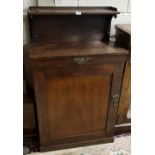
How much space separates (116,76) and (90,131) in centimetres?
51

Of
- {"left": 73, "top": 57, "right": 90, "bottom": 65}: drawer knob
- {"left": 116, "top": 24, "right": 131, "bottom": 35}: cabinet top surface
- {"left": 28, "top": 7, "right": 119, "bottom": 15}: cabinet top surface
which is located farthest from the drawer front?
{"left": 28, "top": 7, "right": 119, "bottom": 15}: cabinet top surface

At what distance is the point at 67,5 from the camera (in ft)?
5.19

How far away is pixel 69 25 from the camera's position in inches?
63.4

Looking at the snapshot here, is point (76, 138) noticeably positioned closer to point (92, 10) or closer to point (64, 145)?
point (64, 145)

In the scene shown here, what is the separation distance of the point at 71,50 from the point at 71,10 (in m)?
0.33

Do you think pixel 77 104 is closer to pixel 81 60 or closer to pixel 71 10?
pixel 81 60

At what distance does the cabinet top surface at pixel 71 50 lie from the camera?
135 cm

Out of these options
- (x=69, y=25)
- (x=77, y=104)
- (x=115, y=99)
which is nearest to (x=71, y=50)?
(x=69, y=25)

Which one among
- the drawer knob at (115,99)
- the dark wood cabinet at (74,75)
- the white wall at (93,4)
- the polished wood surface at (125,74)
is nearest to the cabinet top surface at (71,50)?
the dark wood cabinet at (74,75)

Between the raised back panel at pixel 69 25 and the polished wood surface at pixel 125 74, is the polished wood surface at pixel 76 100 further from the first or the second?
the raised back panel at pixel 69 25

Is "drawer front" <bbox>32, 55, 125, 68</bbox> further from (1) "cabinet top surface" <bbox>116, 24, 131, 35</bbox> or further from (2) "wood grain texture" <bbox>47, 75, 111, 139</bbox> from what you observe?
(1) "cabinet top surface" <bbox>116, 24, 131, 35</bbox>

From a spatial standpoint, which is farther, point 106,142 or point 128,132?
point 128,132
